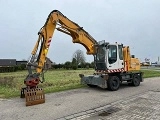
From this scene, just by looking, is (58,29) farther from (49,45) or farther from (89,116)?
(89,116)

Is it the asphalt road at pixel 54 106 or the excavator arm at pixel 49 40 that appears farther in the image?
the excavator arm at pixel 49 40

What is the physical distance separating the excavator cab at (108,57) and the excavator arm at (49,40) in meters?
0.46

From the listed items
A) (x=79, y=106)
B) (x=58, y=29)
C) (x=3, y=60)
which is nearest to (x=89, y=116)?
(x=79, y=106)

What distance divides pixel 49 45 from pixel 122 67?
195 inches

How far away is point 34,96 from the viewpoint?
9.33 meters

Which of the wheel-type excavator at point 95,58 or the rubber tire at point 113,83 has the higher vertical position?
the wheel-type excavator at point 95,58

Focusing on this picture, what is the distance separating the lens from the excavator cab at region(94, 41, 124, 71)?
1273 centimetres

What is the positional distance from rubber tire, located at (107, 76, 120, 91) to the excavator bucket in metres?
4.43

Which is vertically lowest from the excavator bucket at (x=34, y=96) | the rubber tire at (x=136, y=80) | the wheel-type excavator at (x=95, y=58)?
the excavator bucket at (x=34, y=96)

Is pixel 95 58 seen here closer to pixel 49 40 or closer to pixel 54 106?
pixel 49 40

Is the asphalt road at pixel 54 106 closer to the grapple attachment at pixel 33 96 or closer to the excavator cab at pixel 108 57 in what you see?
the grapple attachment at pixel 33 96

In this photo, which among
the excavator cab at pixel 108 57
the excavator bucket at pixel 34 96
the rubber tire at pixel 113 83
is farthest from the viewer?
the excavator cab at pixel 108 57

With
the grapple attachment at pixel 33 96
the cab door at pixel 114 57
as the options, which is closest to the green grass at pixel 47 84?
the grapple attachment at pixel 33 96

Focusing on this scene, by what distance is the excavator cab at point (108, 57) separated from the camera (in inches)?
501
